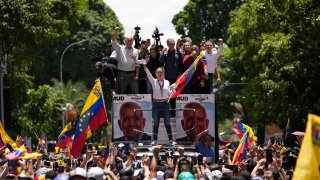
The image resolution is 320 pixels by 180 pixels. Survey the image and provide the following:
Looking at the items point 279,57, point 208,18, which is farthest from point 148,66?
point 208,18

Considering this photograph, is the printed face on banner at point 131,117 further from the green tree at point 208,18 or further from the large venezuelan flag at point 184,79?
the green tree at point 208,18

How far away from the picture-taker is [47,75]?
79500 millimetres

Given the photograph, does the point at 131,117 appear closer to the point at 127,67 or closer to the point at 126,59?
the point at 127,67

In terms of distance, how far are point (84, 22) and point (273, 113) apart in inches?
1338

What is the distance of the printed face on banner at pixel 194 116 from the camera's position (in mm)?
21938

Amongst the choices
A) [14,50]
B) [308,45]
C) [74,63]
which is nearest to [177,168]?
[308,45]

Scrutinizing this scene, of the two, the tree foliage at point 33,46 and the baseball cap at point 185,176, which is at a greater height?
the tree foliage at point 33,46

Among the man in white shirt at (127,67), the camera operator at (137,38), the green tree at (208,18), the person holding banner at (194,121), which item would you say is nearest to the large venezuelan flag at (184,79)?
the person holding banner at (194,121)

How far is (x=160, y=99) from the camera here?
21391 mm

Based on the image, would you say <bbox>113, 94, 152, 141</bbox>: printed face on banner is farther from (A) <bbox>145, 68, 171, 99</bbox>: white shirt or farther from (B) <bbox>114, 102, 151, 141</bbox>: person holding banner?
(A) <bbox>145, 68, 171, 99</bbox>: white shirt

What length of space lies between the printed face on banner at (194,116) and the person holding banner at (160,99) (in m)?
0.39

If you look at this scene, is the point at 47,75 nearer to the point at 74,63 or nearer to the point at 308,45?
the point at 74,63

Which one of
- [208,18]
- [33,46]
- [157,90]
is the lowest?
[157,90]

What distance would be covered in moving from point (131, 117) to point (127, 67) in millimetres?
1049
